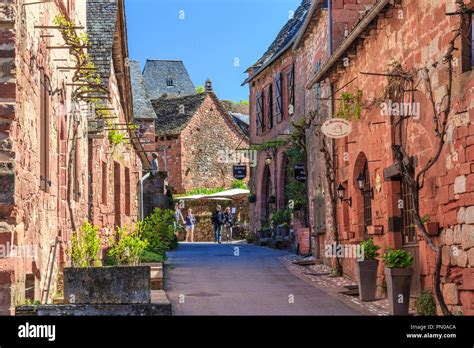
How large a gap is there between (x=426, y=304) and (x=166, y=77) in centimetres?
4598

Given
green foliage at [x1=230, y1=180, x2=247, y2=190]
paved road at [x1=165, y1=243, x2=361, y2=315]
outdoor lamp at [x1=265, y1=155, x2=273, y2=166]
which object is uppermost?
outdoor lamp at [x1=265, y1=155, x2=273, y2=166]

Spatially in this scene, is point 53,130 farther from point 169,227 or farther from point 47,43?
point 169,227

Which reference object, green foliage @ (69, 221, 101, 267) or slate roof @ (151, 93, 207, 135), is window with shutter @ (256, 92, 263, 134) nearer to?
slate roof @ (151, 93, 207, 135)

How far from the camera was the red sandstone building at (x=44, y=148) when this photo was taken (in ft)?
28.2

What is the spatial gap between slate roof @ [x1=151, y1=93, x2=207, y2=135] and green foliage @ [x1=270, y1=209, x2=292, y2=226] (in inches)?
779

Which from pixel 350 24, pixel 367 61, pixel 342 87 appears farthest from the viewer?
pixel 350 24

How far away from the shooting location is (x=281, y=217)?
26578 millimetres

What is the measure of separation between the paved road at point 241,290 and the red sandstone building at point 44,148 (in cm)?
189

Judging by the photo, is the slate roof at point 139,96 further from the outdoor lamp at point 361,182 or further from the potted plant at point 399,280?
the potted plant at point 399,280

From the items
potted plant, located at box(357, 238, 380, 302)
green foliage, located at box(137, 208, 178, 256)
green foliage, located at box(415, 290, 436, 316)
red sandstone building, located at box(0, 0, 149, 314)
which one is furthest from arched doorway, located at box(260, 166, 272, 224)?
green foliage, located at box(415, 290, 436, 316)

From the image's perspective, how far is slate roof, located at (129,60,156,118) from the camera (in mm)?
32406
